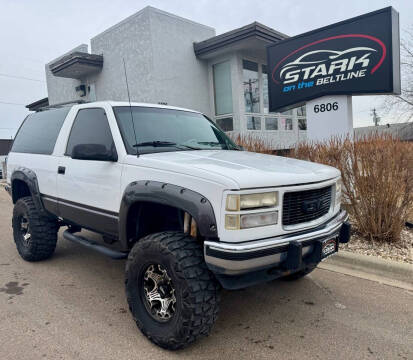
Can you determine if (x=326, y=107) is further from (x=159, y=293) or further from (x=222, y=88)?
(x=222, y=88)

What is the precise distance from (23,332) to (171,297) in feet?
4.35

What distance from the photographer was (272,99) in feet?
28.8

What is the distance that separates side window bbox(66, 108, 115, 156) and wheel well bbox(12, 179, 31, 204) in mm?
1558

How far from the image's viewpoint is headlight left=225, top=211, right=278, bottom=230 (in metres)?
2.38

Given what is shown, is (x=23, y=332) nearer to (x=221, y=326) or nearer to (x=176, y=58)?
(x=221, y=326)

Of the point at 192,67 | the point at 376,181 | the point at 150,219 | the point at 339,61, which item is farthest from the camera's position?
the point at 192,67

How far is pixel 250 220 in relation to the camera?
2.43 metres

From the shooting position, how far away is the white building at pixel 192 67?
12531 mm

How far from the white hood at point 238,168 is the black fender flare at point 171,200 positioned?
15 cm

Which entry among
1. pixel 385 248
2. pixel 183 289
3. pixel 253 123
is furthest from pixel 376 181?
pixel 253 123

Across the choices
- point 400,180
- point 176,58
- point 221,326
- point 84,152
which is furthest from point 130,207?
point 176,58

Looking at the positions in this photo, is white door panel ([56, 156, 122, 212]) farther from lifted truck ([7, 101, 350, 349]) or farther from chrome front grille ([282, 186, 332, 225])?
chrome front grille ([282, 186, 332, 225])

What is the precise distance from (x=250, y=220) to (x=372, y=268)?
2566mm

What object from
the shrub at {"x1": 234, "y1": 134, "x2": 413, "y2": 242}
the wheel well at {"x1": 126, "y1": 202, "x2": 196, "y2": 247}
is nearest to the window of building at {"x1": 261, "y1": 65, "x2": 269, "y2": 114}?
the shrub at {"x1": 234, "y1": 134, "x2": 413, "y2": 242}
